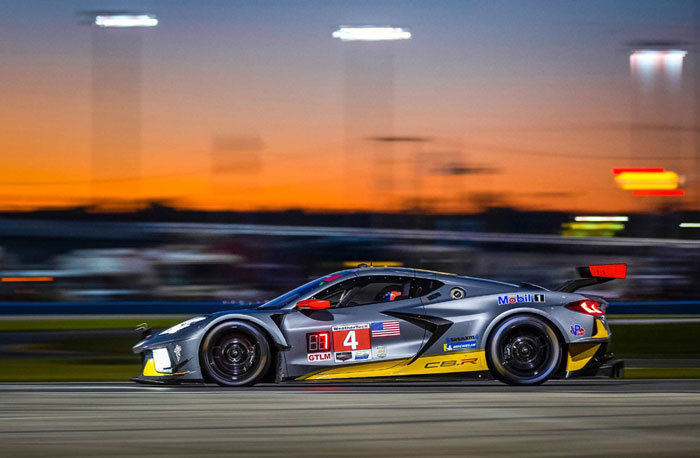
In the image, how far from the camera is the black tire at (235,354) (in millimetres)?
8562

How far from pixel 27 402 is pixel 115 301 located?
1945 cm

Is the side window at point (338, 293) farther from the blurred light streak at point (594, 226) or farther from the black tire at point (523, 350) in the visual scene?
the blurred light streak at point (594, 226)

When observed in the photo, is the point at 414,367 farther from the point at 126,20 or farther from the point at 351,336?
the point at 126,20

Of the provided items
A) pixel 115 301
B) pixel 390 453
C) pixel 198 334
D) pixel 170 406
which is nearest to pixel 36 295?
pixel 115 301

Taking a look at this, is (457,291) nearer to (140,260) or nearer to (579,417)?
(579,417)

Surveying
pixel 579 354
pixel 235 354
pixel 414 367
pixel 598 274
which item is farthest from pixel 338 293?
pixel 598 274

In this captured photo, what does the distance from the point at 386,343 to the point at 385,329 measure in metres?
0.12

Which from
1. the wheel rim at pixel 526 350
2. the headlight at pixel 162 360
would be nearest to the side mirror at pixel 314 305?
the headlight at pixel 162 360

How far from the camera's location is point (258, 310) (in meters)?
8.77

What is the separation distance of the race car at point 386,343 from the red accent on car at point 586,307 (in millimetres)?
21

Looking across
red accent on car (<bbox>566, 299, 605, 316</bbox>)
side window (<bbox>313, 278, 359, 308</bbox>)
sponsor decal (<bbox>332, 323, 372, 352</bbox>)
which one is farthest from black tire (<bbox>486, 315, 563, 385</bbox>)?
side window (<bbox>313, 278, 359, 308</bbox>)

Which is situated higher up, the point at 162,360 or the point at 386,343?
the point at 386,343

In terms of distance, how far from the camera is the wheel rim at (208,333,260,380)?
8.59 m

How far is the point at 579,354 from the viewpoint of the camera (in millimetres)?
8680
